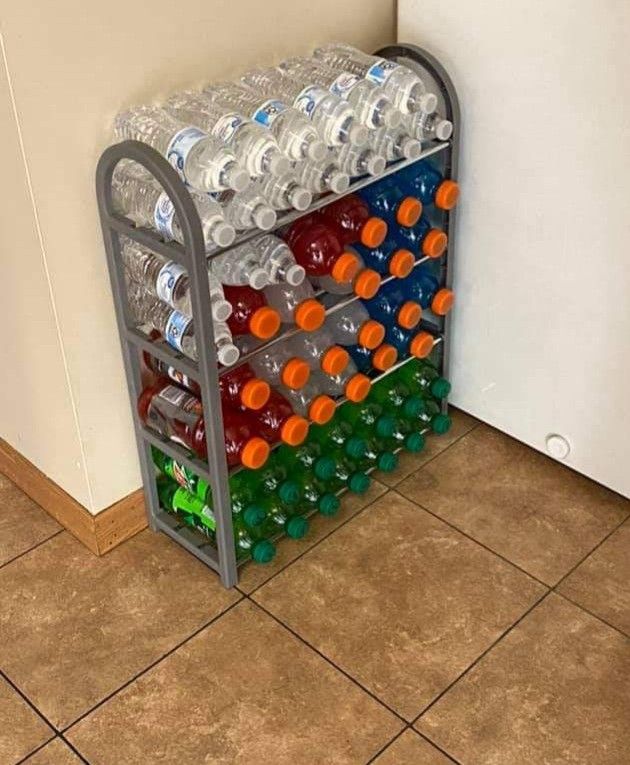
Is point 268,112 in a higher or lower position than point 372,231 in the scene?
higher

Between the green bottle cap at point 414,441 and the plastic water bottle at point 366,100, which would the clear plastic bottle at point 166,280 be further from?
the green bottle cap at point 414,441

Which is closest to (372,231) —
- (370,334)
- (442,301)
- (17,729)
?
(370,334)

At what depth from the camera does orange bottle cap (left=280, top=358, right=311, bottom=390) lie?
153 centimetres

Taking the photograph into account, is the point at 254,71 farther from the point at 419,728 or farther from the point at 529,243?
the point at 419,728

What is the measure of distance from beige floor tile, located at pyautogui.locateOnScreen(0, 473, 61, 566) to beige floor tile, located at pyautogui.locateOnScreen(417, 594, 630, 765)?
766mm

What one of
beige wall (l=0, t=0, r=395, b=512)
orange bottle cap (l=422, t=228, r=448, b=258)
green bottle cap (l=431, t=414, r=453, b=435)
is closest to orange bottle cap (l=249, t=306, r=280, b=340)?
beige wall (l=0, t=0, r=395, b=512)

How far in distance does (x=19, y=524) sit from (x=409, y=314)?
80cm

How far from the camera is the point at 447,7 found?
162cm

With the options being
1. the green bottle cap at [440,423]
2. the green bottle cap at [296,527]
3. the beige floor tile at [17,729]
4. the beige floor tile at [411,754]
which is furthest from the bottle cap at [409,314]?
the beige floor tile at [17,729]

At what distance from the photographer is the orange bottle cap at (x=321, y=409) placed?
1.62 metres

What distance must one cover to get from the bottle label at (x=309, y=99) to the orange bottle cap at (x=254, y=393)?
40 cm

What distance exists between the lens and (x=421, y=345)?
1802mm

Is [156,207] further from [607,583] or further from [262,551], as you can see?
[607,583]

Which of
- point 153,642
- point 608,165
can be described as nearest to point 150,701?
point 153,642
